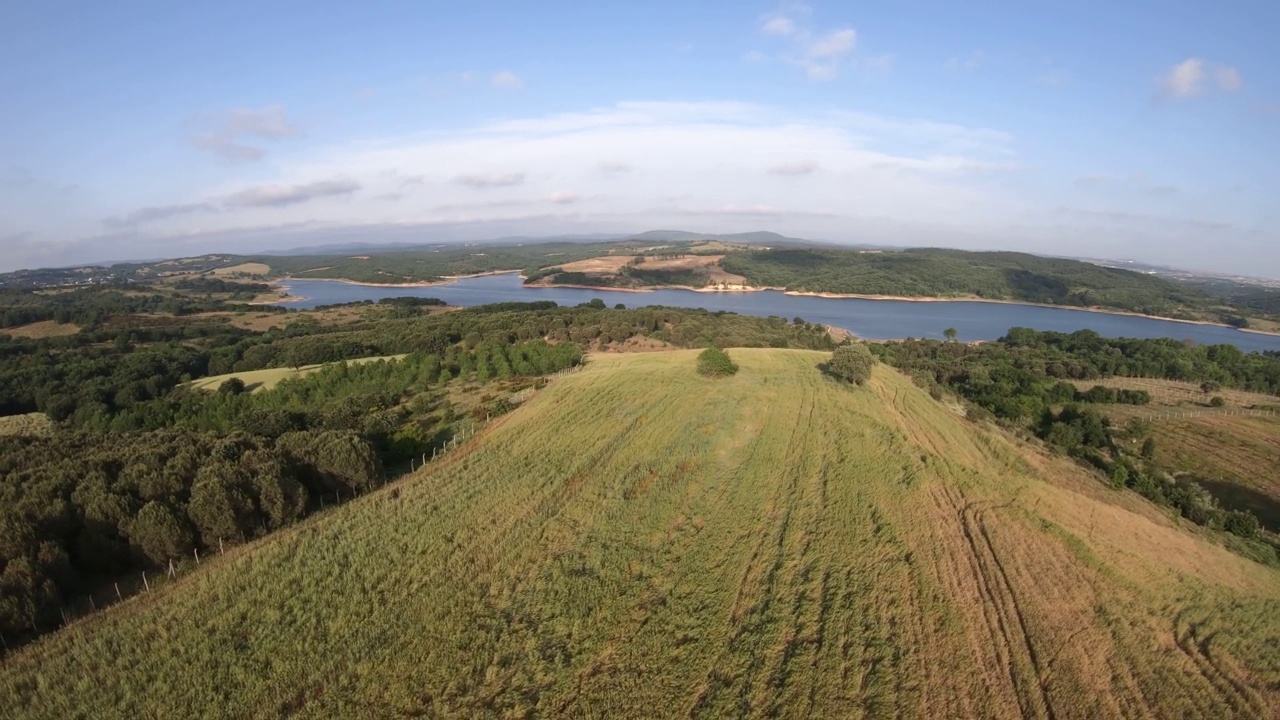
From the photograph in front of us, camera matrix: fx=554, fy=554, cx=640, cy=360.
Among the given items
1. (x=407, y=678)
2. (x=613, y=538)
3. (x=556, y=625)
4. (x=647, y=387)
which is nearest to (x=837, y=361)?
(x=647, y=387)

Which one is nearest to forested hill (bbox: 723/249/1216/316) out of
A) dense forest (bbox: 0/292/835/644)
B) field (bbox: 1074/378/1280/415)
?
field (bbox: 1074/378/1280/415)

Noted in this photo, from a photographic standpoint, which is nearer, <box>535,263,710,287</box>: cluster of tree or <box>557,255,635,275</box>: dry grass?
<box>535,263,710,287</box>: cluster of tree

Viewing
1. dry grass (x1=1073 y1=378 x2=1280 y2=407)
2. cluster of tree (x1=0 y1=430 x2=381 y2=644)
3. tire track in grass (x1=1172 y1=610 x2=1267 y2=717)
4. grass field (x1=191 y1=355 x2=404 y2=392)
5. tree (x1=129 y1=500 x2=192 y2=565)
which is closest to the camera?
tire track in grass (x1=1172 y1=610 x2=1267 y2=717)

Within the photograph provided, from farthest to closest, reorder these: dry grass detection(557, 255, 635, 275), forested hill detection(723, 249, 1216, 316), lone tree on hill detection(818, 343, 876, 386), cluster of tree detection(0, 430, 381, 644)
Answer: dry grass detection(557, 255, 635, 275) → forested hill detection(723, 249, 1216, 316) → lone tree on hill detection(818, 343, 876, 386) → cluster of tree detection(0, 430, 381, 644)

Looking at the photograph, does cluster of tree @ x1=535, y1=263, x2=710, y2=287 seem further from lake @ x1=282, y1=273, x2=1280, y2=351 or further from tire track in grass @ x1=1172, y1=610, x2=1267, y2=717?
tire track in grass @ x1=1172, y1=610, x2=1267, y2=717

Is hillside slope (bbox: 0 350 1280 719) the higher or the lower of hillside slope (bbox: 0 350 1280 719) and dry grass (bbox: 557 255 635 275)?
the lower

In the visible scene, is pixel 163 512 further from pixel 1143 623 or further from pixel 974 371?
pixel 974 371

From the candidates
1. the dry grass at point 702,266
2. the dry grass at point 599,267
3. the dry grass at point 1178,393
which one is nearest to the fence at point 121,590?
the dry grass at point 1178,393
